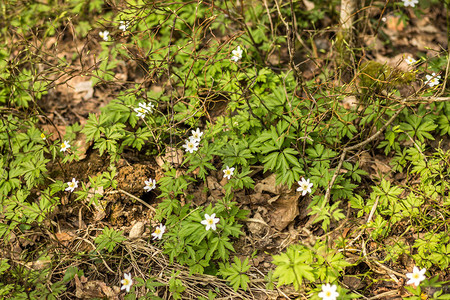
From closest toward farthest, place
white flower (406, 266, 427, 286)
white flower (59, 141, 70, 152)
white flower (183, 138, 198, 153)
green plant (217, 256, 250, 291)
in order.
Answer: white flower (406, 266, 427, 286), green plant (217, 256, 250, 291), white flower (183, 138, 198, 153), white flower (59, 141, 70, 152)

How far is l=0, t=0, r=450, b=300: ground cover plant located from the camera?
9.36ft

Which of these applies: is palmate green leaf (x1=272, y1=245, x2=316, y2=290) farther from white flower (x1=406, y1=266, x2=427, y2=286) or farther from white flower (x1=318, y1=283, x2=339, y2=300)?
white flower (x1=406, y1=266, x2=427, y2=286)

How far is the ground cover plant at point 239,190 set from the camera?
2852 millimetres

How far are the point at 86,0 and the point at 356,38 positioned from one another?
3638 millimetres

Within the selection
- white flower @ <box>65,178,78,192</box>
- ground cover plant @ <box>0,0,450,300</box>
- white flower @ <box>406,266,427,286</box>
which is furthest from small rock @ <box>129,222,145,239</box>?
white flower @ <box>406,266,427,286</box>

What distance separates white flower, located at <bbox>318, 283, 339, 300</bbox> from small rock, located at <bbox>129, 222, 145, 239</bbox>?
1682 mm

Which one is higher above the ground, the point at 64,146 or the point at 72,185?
the point at 64,146

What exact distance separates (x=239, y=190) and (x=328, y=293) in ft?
4.19

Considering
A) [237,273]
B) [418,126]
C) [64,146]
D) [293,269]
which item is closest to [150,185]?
[64,146]

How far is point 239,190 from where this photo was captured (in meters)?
3.44

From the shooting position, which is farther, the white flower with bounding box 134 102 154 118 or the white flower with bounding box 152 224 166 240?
the white flower with bounding box 134 102 154 118

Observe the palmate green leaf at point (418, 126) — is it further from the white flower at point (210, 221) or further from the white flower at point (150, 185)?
the white flower at point (150, 185)

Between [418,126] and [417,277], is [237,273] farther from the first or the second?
[418,126]

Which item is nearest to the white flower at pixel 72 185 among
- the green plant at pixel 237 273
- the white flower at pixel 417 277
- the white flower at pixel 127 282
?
the white flower at pixel 127 282
